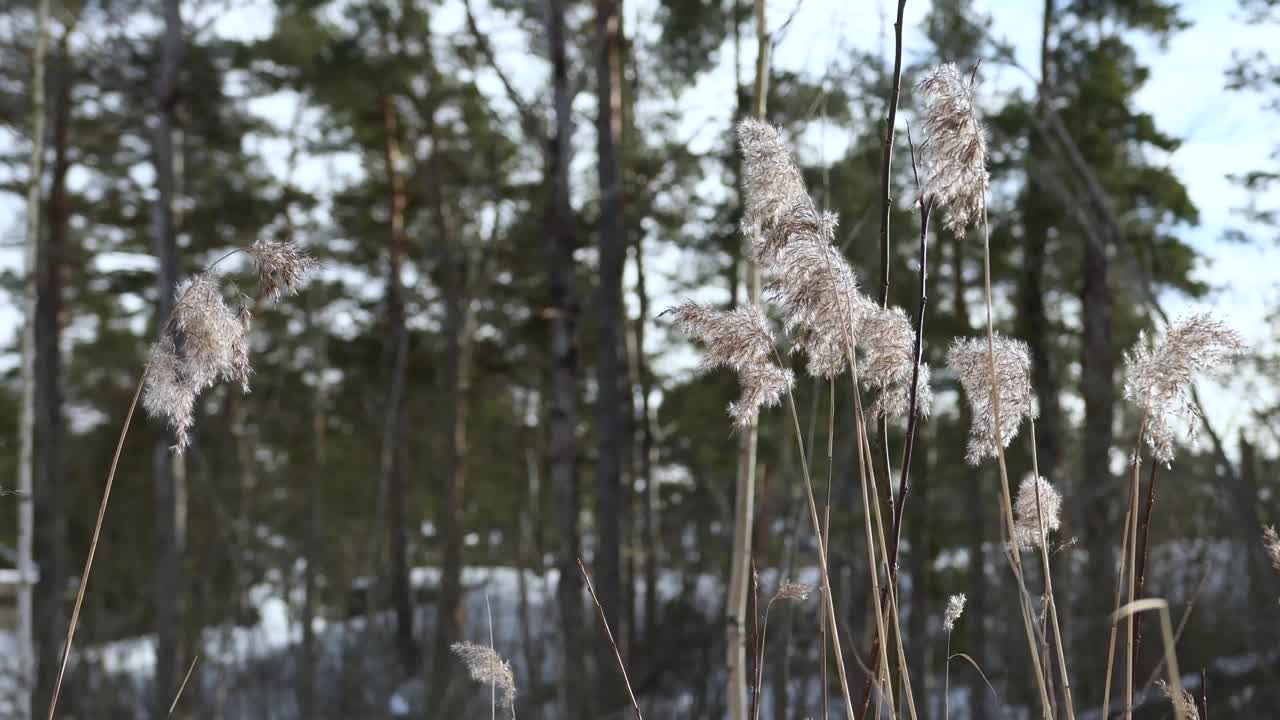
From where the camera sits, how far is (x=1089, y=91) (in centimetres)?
863

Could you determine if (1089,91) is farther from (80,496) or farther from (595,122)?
(80,496)

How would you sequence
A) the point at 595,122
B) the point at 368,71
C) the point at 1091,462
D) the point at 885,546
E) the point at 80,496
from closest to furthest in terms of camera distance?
the point at 885,546
the point at 595,122
the point at 1091,462
the point at 368,71
the point at 80,496

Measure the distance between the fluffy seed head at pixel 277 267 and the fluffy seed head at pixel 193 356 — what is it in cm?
7

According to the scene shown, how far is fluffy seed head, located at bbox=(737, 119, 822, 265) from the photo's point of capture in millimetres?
1350

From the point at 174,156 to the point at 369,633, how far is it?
4.35m

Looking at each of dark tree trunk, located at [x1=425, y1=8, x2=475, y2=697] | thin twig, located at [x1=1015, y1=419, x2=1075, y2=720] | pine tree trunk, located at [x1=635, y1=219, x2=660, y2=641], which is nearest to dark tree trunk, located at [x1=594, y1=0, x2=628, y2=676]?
pine tree trunk, located at [x1=635, y1=219, x2=660, y2=641]

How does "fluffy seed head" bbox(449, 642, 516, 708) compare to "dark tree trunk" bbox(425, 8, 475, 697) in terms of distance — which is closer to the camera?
"fluffy seed head" bbox(449, 642, 516, 708)

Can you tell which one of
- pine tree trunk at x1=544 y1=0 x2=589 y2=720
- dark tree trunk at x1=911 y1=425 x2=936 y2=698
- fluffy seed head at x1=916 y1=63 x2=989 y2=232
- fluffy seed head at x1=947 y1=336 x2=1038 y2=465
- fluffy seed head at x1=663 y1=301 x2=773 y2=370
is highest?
pine tree trunk at x1=544 y1=0 x2=589 y2=720

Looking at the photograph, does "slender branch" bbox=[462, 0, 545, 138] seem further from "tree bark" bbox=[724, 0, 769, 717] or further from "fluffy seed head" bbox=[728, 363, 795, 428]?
"fluffy seed head" bbox=[728, 363, 795, 428]

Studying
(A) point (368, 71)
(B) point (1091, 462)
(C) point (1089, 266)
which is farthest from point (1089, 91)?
(A) point (368, 71)

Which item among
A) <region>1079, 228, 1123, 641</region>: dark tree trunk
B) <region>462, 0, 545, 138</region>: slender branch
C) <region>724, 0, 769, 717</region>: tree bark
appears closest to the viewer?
<region>724, 0, 769, 717</region>: tree bark

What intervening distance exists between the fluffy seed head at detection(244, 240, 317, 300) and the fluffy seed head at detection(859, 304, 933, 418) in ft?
2.51

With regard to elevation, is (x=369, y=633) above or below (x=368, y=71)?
below

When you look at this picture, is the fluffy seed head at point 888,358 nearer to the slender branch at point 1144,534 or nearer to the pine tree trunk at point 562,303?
the slender branch at point 1144,534
